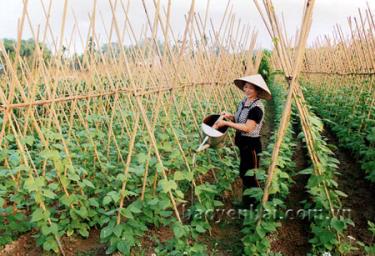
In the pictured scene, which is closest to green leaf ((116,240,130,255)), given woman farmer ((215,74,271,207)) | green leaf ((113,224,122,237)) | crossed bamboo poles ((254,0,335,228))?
green leaf ((113,224,122,237))

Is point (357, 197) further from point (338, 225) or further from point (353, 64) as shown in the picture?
point (353, 64)

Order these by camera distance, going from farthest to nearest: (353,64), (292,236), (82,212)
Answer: (353,64) → (292,236) → (82,212)

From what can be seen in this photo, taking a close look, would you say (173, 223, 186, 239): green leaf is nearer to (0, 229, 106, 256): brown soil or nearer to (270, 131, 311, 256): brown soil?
(0, 229, 106, 256): brown soil

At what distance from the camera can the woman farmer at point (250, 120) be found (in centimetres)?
399

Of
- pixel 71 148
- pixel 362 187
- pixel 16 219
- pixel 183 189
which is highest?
pixel 71 148

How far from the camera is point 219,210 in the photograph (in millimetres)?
4242

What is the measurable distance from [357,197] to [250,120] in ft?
5.82

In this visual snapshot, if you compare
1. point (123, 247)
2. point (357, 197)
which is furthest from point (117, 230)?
point (357, 197)

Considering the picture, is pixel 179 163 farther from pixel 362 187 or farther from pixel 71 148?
pixel 362 187

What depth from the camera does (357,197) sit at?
4.64 metres

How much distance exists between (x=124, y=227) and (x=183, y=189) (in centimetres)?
142

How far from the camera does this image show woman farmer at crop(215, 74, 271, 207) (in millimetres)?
3986

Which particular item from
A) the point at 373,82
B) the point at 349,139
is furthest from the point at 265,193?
the point at 373,82

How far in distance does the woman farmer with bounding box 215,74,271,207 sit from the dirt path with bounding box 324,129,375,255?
108 centimetres
